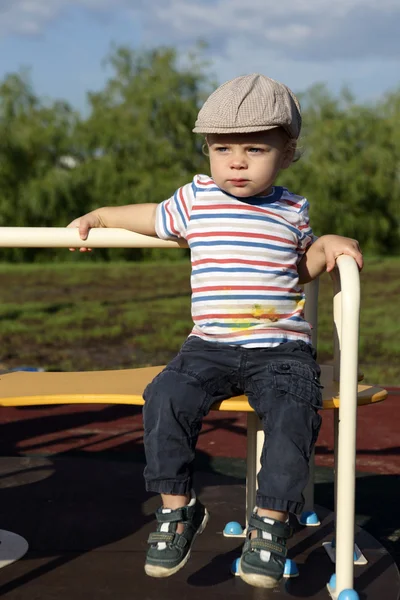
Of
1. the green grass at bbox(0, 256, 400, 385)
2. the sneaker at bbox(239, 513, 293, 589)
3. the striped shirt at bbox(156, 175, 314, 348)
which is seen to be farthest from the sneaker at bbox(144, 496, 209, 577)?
the green grass at bbox(0, 256, 400, 385)

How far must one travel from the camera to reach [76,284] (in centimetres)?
1116

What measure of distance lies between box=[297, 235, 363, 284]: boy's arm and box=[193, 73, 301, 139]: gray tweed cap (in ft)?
0.86

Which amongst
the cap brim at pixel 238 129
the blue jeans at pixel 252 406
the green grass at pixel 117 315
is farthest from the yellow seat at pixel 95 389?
the green grass at pixel 117 315

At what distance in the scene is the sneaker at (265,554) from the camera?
183 centimetres

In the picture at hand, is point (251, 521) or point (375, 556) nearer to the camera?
point (251, 521)

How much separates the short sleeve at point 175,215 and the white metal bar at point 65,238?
0.06m

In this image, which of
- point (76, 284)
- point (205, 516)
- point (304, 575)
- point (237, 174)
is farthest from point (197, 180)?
point (76, 284)

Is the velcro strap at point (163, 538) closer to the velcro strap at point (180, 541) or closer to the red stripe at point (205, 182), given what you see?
the velcro strap at point (180, 541)

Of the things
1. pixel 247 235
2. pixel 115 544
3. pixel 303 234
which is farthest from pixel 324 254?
pixel 115 544

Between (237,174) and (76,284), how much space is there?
9.21 metres

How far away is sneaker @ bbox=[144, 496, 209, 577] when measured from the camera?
1.90 metres

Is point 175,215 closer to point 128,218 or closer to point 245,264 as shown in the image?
point 128,218

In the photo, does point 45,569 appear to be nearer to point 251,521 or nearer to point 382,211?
point 251,521

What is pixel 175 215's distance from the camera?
2223 millimetres
